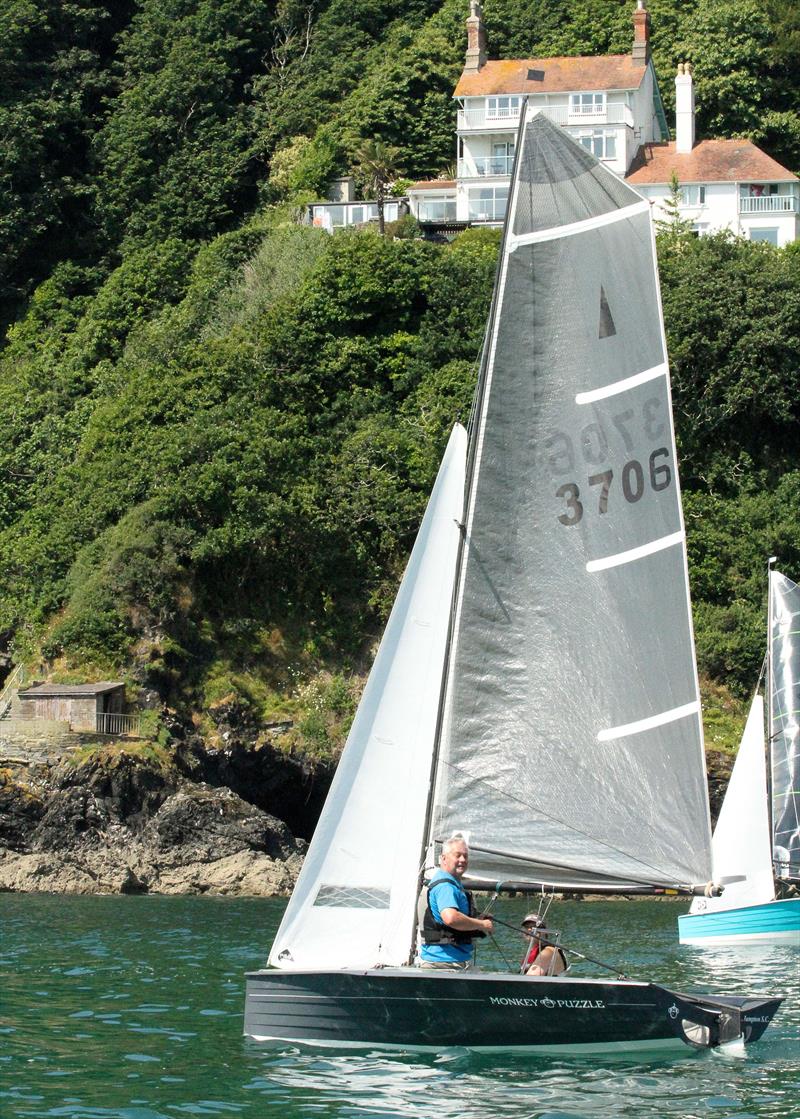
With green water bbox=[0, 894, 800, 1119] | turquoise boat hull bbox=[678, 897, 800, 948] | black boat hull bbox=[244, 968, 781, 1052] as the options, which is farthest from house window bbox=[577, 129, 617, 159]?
black boat hull bbox=[244, 968, 781, 1052]

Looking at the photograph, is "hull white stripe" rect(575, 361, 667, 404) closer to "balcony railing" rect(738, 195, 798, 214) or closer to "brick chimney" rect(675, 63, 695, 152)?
"balcony railing" rect(738, 195, 798, 214)

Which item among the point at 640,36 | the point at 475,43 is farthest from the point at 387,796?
the point at 475,43

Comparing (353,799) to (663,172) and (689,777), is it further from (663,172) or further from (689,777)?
(663,172)

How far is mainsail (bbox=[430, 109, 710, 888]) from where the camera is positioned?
17.7 m

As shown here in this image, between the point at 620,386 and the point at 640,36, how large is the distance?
6202 centimetres

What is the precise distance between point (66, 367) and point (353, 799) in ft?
173

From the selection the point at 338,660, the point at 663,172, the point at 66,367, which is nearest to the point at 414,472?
the point at 338,660

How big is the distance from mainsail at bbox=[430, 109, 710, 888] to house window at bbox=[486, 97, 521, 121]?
58.2 meters

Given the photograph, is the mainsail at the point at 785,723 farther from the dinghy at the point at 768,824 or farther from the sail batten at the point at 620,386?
the sail batten at the point at 620,386

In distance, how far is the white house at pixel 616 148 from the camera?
7038 cm

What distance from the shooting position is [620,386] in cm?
1827

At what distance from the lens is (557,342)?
18.2 m

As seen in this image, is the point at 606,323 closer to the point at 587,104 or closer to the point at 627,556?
the point at 627,556

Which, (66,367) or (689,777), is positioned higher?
(66,367)
